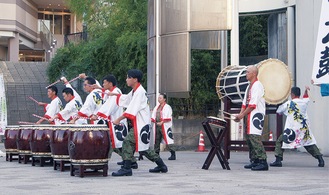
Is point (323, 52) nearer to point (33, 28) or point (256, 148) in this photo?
point (256, 148)

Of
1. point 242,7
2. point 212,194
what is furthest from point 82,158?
point 242,7

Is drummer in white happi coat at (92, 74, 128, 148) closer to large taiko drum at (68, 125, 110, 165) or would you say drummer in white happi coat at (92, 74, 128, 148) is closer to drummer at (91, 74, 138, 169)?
drummer at (91, 74, 138, 169)

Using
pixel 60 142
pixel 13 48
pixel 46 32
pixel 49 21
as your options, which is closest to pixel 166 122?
pixel 60 142

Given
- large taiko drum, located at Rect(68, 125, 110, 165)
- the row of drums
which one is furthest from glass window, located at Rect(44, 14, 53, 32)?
large taiko drum, located at Rect(68, 125, 110, 165)

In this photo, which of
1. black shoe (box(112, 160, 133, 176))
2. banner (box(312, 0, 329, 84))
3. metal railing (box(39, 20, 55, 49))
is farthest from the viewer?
metal railing (box(39, 20, 55, 49))

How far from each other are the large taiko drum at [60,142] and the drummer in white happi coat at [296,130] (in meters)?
3.95

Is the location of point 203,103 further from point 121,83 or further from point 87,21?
point 87,21

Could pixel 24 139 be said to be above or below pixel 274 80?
below

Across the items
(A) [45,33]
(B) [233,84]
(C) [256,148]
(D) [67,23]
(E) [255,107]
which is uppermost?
(D) [67,23]

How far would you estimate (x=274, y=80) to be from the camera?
512 inches

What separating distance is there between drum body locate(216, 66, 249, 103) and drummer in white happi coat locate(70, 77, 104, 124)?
→ 2792 mm

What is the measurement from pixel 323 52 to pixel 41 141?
5569 mm

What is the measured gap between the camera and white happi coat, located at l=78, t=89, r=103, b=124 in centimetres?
1164

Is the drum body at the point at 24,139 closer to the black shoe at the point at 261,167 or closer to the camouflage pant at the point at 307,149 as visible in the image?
the black shoe at the point at 261,167
